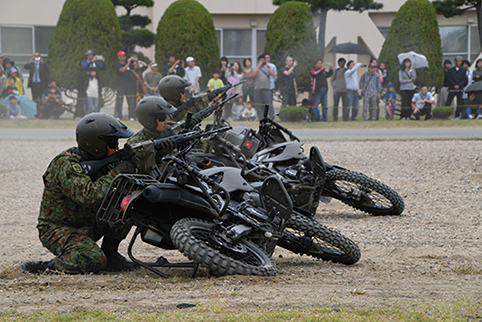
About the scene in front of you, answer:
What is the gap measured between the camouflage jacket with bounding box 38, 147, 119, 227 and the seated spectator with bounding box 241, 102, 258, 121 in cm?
1487

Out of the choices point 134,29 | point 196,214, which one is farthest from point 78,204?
point 134,29

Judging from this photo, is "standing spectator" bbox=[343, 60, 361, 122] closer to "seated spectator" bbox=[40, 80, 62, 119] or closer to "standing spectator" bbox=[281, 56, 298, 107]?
"standing spectator" bbox=[281, 56, 298, 107]

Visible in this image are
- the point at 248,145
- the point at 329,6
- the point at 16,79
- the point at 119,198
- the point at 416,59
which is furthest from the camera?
the point at 329,6

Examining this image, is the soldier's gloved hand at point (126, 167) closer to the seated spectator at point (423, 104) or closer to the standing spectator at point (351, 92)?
the standing spectator at point (351, 92)

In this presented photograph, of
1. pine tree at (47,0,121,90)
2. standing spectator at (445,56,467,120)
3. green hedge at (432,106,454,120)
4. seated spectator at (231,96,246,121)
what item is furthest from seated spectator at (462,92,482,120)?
pine tree at (47,0,121,90)

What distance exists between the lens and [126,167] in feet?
16.7

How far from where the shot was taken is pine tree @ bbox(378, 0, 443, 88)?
2369 centimetres

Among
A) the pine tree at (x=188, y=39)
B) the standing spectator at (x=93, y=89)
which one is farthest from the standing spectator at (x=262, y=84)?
the standing spectator at (x=93, y=89)

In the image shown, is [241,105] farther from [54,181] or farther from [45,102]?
[54,181]

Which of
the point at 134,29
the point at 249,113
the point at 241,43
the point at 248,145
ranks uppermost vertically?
the point at 134,29

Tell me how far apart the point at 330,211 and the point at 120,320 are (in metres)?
4.91

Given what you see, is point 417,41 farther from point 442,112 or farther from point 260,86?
point 260,86

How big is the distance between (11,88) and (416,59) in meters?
13.4

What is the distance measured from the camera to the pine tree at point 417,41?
23.7 metres
